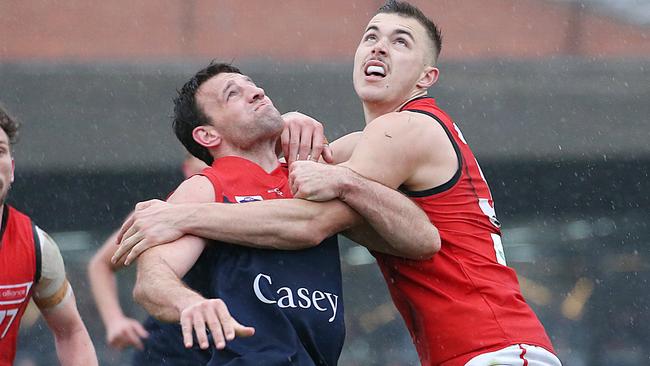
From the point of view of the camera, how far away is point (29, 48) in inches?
518

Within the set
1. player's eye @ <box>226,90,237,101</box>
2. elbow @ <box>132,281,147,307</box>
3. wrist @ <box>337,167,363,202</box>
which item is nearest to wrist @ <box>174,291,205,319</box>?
A: elbow @ <box>132,281,147,307</box>

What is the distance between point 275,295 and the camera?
4.04m

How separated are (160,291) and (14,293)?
1.49m

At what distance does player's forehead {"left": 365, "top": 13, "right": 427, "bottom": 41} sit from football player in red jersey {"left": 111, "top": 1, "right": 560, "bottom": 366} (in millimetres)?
212

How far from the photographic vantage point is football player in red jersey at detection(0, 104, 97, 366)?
5.02 metres

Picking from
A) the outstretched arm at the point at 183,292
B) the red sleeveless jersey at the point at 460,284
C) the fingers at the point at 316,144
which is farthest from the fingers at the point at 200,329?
the fingers at the point at 316,144

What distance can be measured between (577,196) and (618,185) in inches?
15.9

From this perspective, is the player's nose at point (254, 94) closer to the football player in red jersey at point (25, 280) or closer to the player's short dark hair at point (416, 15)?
the player's short dark hair at point (416, 15)

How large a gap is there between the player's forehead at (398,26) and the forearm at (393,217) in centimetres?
84

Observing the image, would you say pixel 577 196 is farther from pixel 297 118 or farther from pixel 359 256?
pixel 297 118

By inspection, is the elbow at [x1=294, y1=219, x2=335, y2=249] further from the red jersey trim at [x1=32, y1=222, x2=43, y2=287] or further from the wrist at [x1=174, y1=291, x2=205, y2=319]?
the red jersey trim at [x1=32, y1=222, x2=43, y2=287]

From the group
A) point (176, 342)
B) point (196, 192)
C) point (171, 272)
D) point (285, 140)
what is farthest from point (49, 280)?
point (171, 272)

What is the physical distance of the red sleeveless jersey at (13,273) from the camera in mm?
5020

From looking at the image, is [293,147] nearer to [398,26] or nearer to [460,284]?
[398,26]
